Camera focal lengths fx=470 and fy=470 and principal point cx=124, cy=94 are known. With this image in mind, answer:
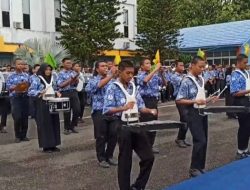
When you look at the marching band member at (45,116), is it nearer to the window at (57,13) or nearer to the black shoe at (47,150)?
the black shoe at (47,150)

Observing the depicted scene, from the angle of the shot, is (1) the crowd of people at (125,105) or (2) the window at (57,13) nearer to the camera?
(1) the crowd of people at (125,105)

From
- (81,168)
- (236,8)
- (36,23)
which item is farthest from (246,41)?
(81,168)

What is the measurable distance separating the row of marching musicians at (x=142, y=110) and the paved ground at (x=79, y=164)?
1.27ft

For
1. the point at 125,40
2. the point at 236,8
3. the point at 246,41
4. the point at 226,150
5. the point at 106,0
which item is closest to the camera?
the point at 226,150

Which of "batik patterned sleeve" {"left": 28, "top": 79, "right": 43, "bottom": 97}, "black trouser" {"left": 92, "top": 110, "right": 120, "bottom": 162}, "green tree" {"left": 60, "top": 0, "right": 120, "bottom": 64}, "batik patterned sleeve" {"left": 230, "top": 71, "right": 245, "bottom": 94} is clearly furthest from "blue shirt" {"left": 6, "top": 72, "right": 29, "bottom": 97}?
"green tree" {"left": 60, "top": 0, "right": 120, "bottom": 64}

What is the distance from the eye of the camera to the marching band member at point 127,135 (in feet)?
17.8

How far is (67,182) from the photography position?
6.57m

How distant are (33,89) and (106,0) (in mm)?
15717

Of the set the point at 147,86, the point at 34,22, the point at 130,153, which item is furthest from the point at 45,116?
the point at 34,22

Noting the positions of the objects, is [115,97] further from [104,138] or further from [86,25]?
[86,25]

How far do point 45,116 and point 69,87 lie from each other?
2377 millimetres

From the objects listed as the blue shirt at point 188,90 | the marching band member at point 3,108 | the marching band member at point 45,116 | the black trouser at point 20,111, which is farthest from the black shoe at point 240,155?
the marching band member at point 3,108

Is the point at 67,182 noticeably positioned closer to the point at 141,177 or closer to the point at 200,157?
the point at 141,177

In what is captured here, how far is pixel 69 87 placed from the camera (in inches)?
425
